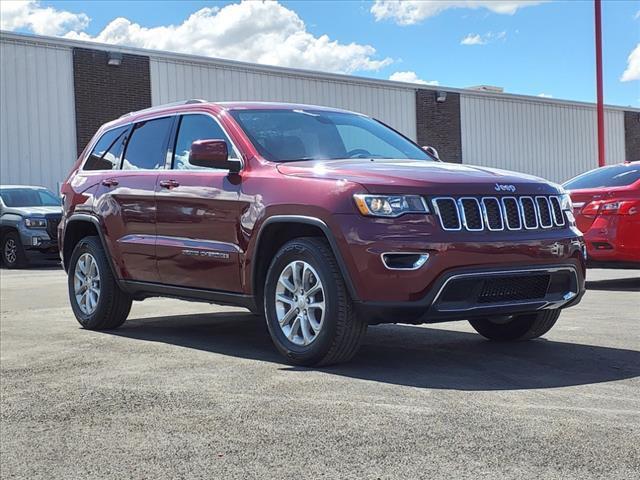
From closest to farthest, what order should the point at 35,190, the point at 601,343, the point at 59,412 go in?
1. the point at 59,412
2. the point at 601,343
3. the point at 35,190

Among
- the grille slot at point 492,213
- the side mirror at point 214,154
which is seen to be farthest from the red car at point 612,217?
the side mirror at point 214,154

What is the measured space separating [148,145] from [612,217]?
5260 mm

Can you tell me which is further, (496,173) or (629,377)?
(496,173)

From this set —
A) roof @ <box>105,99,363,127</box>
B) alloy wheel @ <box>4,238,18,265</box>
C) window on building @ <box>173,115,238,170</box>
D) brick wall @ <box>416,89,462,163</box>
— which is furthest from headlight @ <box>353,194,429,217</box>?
brick wall @ <box>416,89,462,163</box>

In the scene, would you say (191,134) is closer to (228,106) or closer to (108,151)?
(228,106)

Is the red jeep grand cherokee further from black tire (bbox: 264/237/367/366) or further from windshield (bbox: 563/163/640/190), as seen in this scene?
windshield (bbox: 563/163/640/190)

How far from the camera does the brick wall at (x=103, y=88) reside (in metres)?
24.9

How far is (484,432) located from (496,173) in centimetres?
219

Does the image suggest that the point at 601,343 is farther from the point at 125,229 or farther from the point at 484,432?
the point at 125,229

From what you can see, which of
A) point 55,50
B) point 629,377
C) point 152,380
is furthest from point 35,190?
point 629,377

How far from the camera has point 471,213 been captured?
5.18 m

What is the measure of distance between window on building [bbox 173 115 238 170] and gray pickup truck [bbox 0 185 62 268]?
11.1 meters

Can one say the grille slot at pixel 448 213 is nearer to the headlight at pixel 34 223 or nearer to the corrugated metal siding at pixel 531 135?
the headlight at pixel 34 223

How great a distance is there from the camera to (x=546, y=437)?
12.4ft
